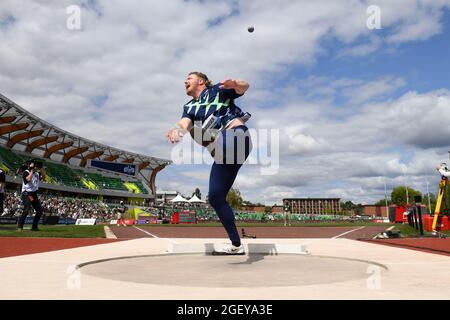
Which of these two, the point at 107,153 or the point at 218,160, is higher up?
the point at 107,153

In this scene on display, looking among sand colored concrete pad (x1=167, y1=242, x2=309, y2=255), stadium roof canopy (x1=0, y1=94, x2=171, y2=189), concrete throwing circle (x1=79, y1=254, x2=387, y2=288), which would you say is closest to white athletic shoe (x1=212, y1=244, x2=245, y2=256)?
sand colored concrete pad (x1=167, y1=242, x2=309, y2=255)

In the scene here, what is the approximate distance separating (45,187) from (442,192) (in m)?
49.4

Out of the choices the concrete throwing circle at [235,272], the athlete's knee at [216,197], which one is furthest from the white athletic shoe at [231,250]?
the athlete's knee at [216,197]

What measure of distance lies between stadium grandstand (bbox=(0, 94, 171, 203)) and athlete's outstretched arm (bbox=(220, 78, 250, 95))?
38285 mm

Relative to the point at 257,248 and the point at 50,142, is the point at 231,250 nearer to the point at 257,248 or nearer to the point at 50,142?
the point at 257,248

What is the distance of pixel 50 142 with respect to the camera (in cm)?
5512

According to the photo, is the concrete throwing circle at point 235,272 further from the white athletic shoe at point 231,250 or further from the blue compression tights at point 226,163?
the blue compression tights at point 226,163

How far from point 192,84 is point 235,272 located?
285cm

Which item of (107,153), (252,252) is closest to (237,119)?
(252,252)

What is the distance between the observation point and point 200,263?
16.1 ft

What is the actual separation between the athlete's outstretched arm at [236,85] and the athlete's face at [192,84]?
65cm

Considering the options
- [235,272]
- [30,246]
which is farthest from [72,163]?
[235,272]
